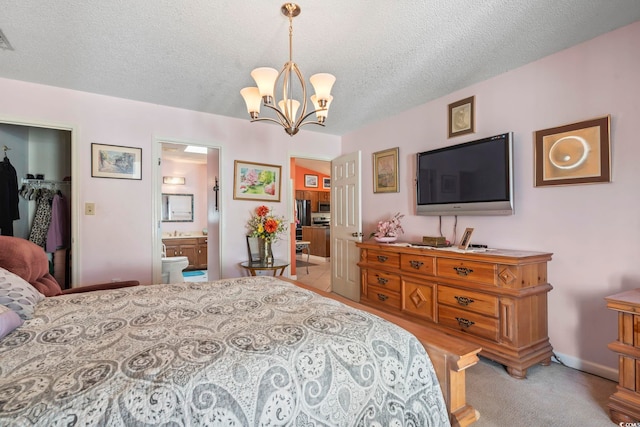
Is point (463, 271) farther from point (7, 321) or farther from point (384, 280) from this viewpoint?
point (7, 321)

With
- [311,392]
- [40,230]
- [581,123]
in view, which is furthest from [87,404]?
[40,230]

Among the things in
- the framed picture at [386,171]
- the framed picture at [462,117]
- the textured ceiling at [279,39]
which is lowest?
the framed picture at [386,171]

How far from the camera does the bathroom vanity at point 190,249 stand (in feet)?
20.0

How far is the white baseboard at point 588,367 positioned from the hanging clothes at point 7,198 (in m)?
5.21

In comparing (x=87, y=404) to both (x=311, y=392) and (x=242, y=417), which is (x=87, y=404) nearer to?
(x=242, y=417)

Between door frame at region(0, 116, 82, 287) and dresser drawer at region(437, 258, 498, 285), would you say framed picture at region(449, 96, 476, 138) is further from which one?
door frame at region(0, 116, 82, 287)

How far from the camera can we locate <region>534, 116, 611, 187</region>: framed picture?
2.09 metres

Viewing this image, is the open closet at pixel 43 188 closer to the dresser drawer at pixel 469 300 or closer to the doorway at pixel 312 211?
the dresser drawer at pixel 469 300

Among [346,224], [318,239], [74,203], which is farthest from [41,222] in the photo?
[318,239]

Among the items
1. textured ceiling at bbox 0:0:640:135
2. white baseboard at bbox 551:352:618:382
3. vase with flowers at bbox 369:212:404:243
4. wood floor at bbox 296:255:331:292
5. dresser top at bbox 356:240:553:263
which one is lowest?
wood floor at bbox 296:255:331:292

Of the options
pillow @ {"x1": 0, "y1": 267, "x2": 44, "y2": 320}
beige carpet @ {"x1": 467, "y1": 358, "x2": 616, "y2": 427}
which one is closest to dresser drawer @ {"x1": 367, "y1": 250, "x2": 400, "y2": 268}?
beige carpet @ {"x1": 467, "y1": 358, "x2": 616, "y2": 427}

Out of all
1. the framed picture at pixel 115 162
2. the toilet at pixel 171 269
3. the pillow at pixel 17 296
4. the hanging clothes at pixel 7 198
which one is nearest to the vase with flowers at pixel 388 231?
the toilet at pixel 171 269

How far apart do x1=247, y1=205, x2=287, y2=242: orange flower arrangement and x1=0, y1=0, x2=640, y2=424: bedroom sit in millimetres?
148

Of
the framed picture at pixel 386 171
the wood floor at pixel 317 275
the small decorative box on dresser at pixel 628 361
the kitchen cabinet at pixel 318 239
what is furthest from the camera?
the kitchen cabinet at pixel 318 239
